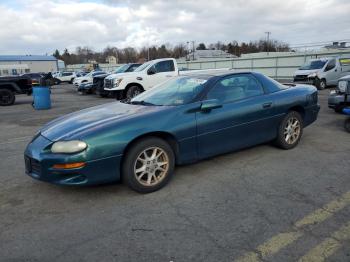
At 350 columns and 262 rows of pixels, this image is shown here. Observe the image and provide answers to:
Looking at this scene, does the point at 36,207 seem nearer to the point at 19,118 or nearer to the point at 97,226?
the point at 97,226

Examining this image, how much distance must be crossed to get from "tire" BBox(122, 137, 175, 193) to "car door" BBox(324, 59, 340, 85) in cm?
1571

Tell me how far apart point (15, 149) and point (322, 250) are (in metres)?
5.76

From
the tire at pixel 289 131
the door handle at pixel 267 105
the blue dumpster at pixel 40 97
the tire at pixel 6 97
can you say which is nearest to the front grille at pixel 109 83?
the blue dumpster at pixel 40 97

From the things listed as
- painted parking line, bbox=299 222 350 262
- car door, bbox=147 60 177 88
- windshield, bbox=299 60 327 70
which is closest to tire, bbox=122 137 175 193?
painted parking line, bbox=299 222 350 262

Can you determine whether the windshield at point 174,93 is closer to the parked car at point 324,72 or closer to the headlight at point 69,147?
the headlight at point 69,147

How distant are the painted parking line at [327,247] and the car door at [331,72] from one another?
16.0m

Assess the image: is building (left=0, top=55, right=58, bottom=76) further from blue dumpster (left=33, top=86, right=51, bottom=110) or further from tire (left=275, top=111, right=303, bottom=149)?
tire (left=275, top=111, right=303, bottom=149)

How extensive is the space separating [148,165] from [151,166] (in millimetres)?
45

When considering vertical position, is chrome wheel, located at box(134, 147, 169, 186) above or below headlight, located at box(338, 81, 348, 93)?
below

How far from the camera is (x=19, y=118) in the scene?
36.0ft

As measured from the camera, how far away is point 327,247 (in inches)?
106

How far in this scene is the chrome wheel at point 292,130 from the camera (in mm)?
5363

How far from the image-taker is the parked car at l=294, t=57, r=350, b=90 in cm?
1698

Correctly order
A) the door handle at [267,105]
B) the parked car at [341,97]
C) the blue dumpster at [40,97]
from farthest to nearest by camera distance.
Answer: the blue dumpster at [40,97], the parked car at [341,97], the door handle at [267,105]
